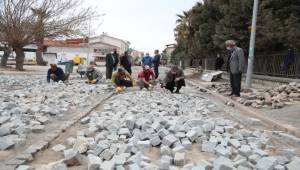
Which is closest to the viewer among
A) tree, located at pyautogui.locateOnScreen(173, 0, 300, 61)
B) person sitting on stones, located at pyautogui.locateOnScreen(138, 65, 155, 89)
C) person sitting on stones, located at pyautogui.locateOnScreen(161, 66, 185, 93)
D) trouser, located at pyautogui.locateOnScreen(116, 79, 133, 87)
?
person sitting on stones, located at pyautogui.locateOnScreen(161, 66, 185, 93)

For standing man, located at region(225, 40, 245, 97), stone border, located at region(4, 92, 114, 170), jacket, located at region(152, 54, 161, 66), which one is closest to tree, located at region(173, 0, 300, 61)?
→ jacket, located at region(152, 54, 161, 66)

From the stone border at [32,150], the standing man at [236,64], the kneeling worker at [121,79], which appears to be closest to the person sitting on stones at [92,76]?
the kneeling worker at [121,79]

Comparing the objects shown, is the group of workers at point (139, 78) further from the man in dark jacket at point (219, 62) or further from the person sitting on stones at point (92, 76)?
the man in dark jacket at point (219, 62)

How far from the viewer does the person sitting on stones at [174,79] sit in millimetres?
14656

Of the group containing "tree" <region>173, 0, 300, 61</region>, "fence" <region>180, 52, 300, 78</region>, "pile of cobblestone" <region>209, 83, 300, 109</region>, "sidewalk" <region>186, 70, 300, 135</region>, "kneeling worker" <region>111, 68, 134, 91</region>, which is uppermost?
"tree" <region>173, 0, 300, 61</region>

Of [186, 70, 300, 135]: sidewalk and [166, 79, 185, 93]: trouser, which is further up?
[166, 79, 185, 93]: trouser

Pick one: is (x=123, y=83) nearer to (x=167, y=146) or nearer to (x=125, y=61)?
(x=125, y=61)

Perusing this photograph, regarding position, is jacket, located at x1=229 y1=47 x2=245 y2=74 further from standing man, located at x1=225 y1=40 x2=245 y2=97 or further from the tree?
the tree

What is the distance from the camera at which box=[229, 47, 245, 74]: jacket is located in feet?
43.8

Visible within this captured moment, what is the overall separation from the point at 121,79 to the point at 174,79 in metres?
2.19

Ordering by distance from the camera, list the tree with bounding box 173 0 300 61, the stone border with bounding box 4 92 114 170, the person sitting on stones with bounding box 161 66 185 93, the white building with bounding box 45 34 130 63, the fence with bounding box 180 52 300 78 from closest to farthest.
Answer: the stone border with bounding box 4 92 114 170 < the person sitting on stones with bounding box 161 66 185 93 < the fence with bounding box 180 52 300 78 < the tree with bounding box 173 0 300 61 < the white building with bounding box 45 34 130 63

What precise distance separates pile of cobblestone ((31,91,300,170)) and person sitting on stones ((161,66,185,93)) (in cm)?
647

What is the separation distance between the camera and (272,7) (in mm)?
22547

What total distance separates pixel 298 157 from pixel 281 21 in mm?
16632
